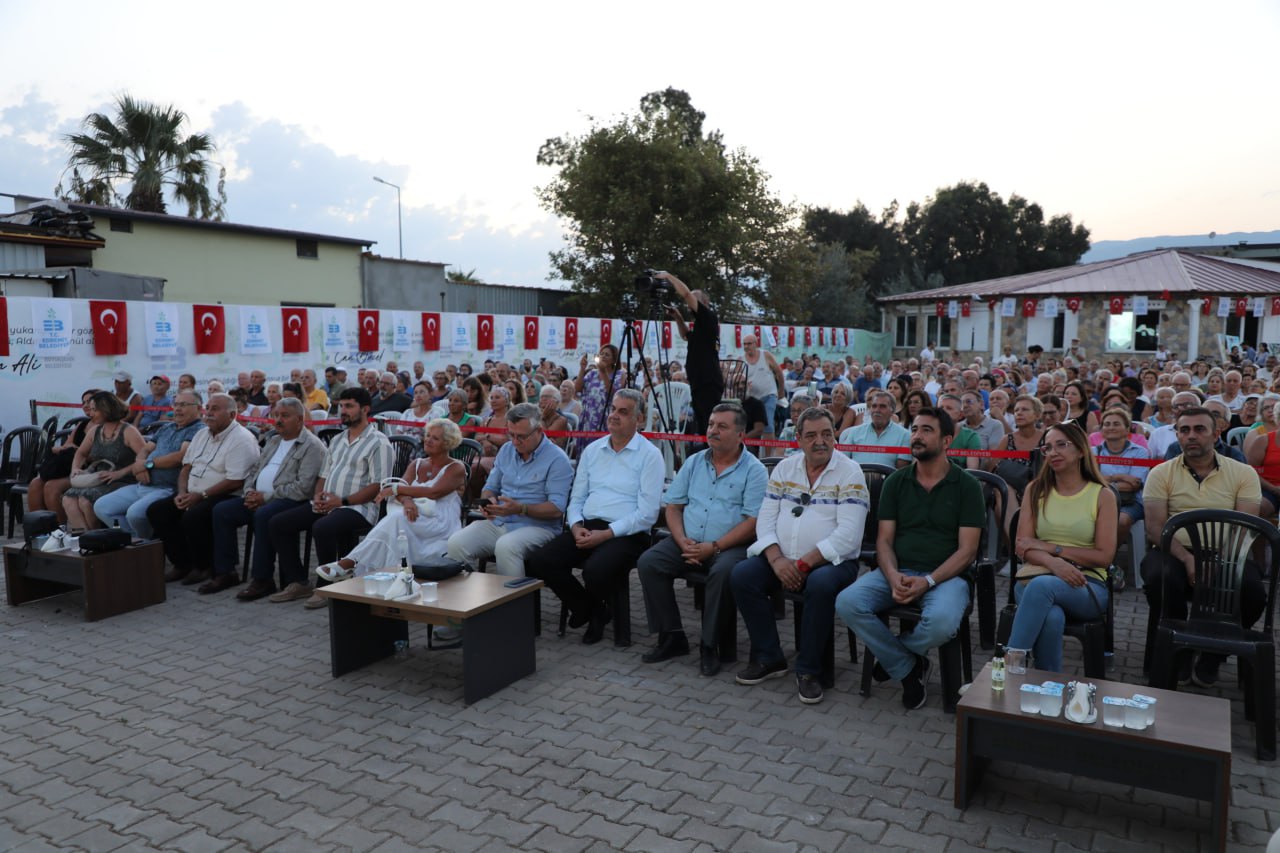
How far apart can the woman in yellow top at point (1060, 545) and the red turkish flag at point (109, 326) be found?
10.5 m

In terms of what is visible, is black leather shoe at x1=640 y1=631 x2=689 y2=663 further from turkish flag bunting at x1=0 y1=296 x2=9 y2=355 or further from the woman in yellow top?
turkish flag bunting at x1=0 y1=296 x2=9 y2=355

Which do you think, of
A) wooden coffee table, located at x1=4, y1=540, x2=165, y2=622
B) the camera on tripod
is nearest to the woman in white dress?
wooden coffee table, located at x1=4, y1=540, x2=165, y2=622

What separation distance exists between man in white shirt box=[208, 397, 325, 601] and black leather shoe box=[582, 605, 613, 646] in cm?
240

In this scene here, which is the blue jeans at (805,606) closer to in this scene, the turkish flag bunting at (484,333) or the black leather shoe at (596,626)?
the black leather shoe at (596,626)

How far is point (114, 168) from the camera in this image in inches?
878

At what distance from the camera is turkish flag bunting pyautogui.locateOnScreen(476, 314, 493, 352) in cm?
1556

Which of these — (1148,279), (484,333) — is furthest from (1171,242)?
(484,333)

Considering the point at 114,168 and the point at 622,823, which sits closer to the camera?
the point at 622,823

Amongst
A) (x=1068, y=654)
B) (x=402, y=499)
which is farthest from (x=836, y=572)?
(x=402, y=499)

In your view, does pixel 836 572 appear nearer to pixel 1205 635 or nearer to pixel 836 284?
pixel 1205 635

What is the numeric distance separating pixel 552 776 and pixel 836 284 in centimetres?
3915

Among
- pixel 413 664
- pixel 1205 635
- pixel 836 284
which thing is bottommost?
pixel 413 664

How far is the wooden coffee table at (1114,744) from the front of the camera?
2766mm

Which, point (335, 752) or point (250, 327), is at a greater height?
point (250, 327)
